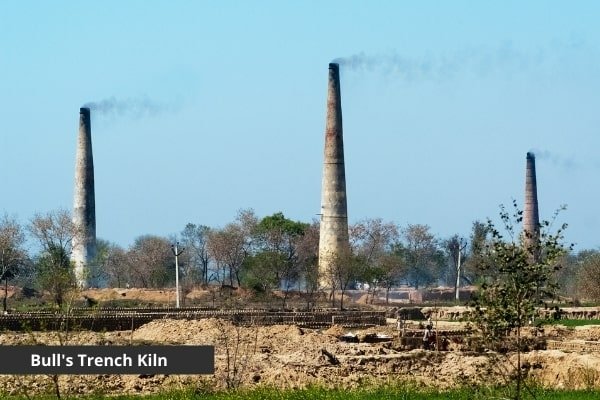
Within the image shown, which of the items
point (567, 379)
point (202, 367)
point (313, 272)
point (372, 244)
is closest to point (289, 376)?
point (202, 367)

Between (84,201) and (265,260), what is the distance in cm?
867

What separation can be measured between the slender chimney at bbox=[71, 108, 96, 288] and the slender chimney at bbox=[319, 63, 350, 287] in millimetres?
10774

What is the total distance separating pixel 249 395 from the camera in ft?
66.0

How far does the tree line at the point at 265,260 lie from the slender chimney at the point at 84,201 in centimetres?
50

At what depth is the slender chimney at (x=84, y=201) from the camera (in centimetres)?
6191

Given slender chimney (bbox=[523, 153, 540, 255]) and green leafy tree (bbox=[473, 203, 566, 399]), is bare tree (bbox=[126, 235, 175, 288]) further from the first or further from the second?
green leafy tree (bbox=[473, 203, 566, 399])

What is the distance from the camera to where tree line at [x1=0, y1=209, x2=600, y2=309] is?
5703 cm

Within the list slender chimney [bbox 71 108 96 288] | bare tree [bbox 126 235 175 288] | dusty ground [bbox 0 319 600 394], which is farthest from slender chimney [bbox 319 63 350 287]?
dusty ground [bbox 0 319 600 394]

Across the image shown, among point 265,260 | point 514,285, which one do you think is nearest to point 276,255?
point 265,260

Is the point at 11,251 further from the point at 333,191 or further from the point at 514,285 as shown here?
the point at 514,285

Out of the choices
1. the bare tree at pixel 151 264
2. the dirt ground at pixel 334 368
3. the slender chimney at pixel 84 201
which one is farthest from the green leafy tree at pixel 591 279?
the bare tree at pixel 151 264

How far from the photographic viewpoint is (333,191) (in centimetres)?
5838

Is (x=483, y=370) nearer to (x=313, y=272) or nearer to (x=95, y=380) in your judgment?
(x=95, y=380)

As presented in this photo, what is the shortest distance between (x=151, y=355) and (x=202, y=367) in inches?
55.9
